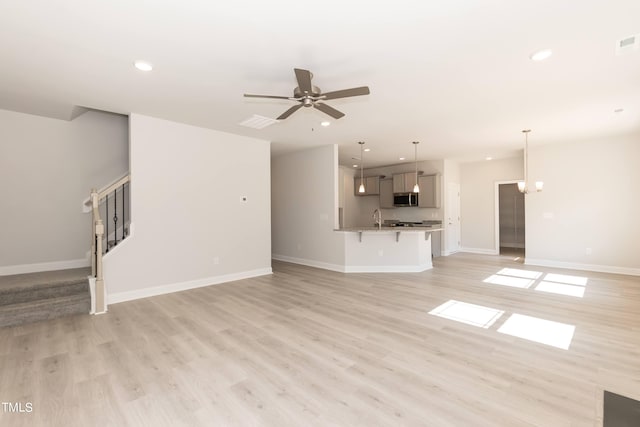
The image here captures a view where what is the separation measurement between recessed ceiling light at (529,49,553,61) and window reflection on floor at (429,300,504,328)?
2.80 meters

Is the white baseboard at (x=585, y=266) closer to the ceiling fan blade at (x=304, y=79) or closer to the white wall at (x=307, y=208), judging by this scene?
the white wall at (x=307, y=208)

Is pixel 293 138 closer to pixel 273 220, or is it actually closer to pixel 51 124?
pixel 273 220

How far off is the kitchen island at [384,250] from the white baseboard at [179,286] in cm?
183

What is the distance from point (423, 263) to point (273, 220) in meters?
3.98

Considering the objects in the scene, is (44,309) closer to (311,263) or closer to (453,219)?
(311,263)

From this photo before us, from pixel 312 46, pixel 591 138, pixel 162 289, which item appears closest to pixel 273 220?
pixel 162 289

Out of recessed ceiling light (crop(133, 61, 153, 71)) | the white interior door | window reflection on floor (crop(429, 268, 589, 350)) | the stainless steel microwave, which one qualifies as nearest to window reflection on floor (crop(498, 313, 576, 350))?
window reflection on floor (crop(429, 268, 589, 350))

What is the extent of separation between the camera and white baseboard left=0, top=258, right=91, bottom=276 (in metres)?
4.46

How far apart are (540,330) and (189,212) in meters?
5.13

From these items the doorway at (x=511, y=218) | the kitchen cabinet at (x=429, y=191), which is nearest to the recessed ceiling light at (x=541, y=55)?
the kitchen cabinet at (x=429, y=191)

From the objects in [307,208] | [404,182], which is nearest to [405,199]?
[404,182]

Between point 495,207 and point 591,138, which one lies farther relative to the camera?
point 495,207

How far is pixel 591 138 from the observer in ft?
19.8

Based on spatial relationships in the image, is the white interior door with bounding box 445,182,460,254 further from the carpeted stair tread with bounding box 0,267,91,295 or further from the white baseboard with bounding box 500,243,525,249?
the carpeted stair tread with bounding box 0,267,91,295
